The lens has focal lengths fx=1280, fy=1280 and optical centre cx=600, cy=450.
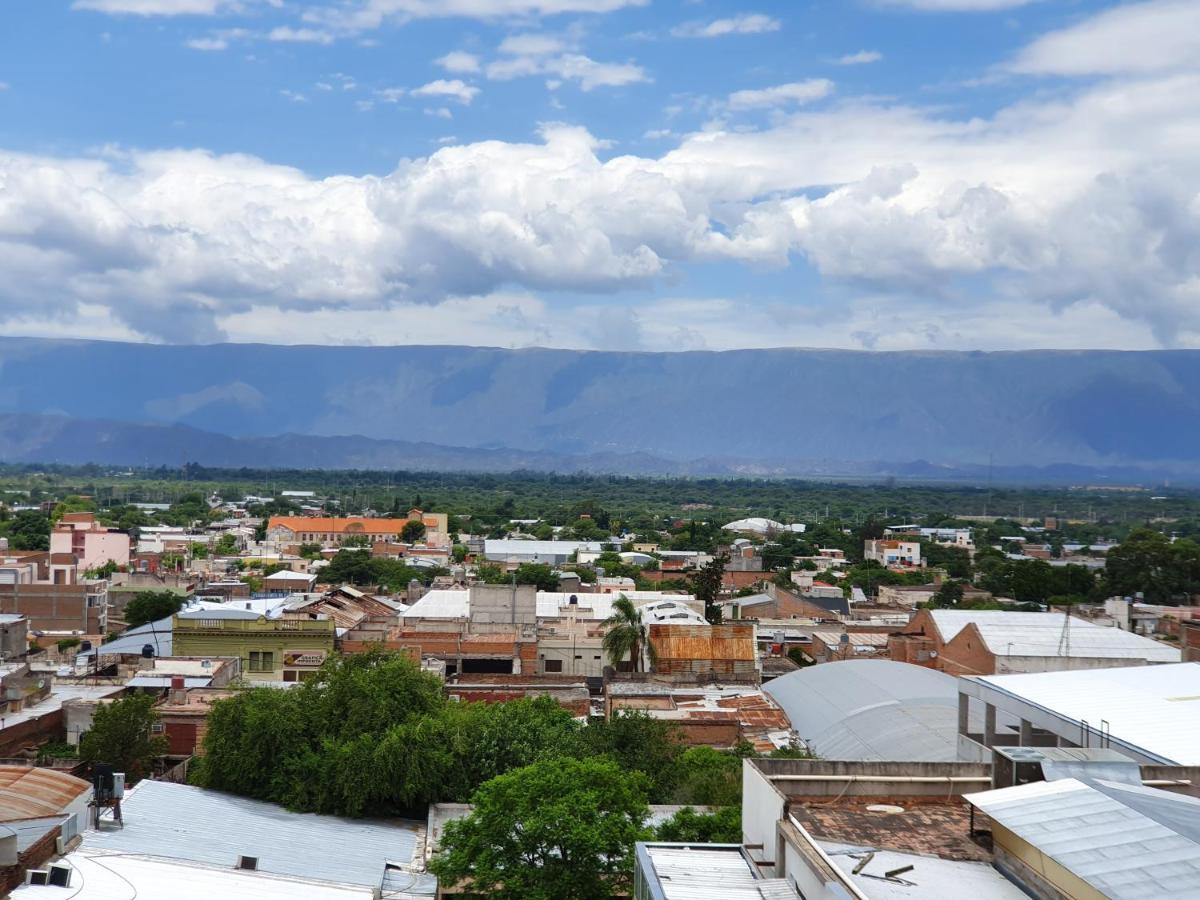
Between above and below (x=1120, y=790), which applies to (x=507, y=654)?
below

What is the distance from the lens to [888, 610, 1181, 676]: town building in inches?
1567

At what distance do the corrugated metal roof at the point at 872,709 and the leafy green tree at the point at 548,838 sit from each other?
34.5 feet

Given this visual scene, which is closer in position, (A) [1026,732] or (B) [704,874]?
(B) [704,874]

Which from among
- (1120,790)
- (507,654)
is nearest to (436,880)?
(1120,790)

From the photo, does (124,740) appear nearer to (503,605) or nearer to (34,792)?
(34,792)

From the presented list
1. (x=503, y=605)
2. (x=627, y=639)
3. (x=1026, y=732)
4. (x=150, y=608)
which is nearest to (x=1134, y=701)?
(x=1026, y=732)

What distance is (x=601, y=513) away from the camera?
177 metres

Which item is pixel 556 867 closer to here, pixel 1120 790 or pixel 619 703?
pixel 1120 790

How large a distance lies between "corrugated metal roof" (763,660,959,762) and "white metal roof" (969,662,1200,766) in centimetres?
323

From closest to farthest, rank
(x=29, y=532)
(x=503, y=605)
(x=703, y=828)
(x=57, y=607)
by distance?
(x=703, y=828) < (x=503, y=605) < (x=57, y=607) < (x=29, y=532)

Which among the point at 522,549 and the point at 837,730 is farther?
the point at 522,549

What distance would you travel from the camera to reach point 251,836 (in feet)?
76.9

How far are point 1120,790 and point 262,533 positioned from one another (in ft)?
428

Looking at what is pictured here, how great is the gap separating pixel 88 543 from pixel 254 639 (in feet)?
186
